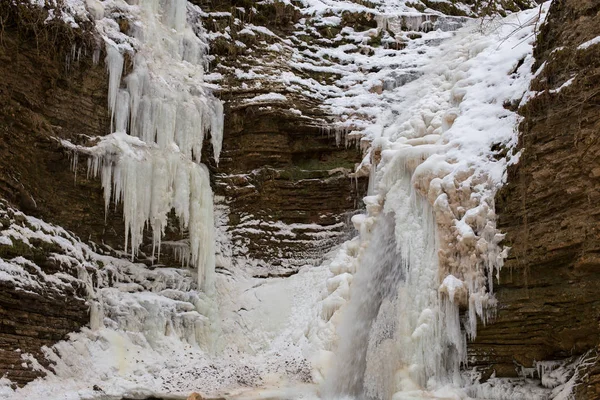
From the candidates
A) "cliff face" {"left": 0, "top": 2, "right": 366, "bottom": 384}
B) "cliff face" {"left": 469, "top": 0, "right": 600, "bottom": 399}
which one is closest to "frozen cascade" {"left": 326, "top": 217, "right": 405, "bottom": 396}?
"cliff face" {"left": 469, "top": 0, "right": 600, "bottom": 399}

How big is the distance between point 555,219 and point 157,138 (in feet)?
27.4

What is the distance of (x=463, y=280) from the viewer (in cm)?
1057

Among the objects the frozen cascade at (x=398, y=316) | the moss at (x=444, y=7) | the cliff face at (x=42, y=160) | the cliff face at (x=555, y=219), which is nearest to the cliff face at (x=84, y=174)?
the cliff face at (x=42, y=160)

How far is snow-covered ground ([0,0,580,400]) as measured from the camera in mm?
10609

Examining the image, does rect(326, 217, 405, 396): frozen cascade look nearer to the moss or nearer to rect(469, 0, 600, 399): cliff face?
rect(469, 0, 600, 399): cliff face

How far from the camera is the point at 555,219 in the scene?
384 inches

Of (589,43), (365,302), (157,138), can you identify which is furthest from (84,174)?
(589,43)

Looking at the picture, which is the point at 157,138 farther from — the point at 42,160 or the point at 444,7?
the point at 444,7

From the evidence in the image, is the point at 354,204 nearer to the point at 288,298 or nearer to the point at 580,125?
the point at 288,298

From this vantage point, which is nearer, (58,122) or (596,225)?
(596,225)

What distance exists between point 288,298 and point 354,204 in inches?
107

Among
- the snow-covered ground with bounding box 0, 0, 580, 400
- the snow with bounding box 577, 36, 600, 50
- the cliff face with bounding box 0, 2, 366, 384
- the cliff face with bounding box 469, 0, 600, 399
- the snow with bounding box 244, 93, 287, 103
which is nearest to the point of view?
the cliff face with bounding box 469, 0, 600, 399

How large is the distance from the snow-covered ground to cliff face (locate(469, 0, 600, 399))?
359mm

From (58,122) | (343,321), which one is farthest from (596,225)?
(58,122)
